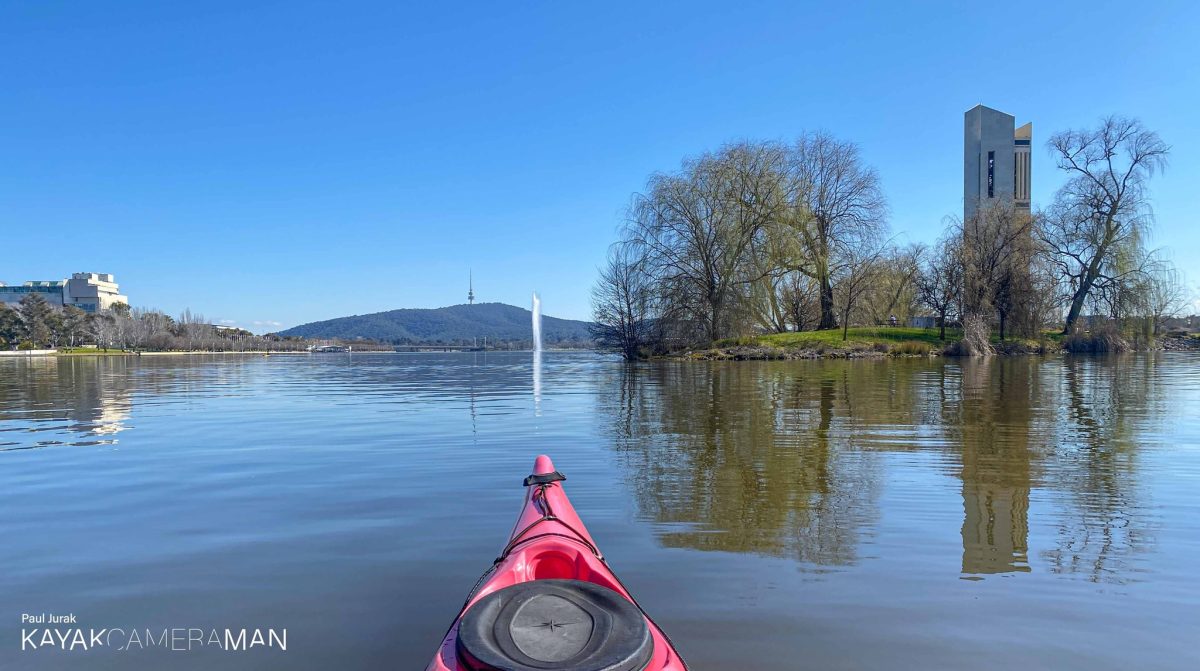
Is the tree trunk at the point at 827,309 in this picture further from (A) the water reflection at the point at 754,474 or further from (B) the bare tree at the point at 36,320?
(B) the bare tree at the point at 36,320

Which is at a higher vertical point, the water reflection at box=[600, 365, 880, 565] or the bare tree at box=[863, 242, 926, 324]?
the bare tree at box=[863, 242, 926, 324]

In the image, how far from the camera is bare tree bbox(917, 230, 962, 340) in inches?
1581

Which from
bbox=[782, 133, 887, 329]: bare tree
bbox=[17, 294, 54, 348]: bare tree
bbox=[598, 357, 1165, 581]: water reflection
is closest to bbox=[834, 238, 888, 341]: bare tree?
bbox=[782, 133, 887, 329]: bare tree

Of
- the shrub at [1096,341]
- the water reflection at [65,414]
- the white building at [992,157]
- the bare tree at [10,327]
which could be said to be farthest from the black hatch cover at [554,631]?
the bare tree at [10,327]

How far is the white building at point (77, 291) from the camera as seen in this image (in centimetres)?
15800

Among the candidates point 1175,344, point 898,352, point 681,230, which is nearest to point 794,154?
point 681,230

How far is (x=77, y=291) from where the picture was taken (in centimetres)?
15862

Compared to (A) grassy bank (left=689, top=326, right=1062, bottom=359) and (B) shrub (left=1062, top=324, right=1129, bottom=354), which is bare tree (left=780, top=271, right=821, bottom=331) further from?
(B) shrub (left=1062, top=324, right=1129, bottom=354)

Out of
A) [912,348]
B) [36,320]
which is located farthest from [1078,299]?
[36,320]

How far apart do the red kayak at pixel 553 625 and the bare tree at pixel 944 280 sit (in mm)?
42376

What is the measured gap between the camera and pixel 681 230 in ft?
133

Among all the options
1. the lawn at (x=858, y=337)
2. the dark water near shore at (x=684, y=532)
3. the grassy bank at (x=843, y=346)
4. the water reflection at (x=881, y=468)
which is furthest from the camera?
the lawn at (x=858, y=337)

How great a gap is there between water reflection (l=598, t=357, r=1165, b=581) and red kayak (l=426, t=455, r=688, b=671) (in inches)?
79.5

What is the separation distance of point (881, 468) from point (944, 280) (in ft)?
128
